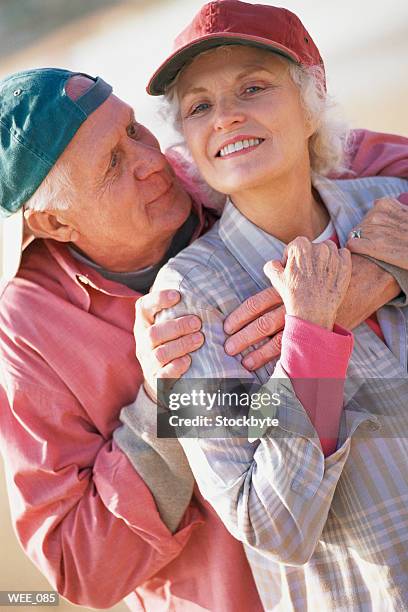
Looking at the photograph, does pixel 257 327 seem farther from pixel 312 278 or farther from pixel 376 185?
pixel 376 185

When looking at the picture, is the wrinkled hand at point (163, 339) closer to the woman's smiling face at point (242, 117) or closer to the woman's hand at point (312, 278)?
the woman's hand at point (312, 278)

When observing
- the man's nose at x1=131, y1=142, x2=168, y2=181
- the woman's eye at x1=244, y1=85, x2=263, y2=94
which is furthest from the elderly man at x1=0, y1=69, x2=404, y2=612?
the woman's eye at x1=244, y1=85, x2=263, y2=94

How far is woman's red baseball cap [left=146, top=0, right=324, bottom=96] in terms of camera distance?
7.30 ft

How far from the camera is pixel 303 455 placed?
2.00 m

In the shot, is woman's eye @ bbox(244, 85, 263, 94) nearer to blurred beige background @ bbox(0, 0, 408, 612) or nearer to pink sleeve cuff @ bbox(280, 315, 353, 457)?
pink sleeve cuff @ bbox(280, 315, 353, 457)

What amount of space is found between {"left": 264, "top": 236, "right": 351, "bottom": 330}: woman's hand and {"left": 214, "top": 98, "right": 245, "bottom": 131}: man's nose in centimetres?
35

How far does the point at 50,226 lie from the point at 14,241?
0.13 meters

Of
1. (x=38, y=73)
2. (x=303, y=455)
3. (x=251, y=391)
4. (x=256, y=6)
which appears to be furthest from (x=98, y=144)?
(x=303, y=455)

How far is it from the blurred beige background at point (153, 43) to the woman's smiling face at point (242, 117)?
3.03 m

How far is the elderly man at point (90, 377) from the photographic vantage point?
2453mm

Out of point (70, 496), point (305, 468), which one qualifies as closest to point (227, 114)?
point (305, 468)

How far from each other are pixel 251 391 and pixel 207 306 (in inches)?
9.4

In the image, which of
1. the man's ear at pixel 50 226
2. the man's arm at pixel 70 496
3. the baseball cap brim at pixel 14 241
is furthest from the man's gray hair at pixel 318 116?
the man's arm at pixel 70 496

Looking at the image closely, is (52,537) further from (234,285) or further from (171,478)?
(234,285)
